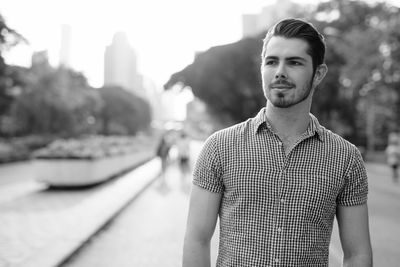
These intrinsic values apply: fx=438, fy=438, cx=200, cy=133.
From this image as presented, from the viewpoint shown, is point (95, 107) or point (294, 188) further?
point (95, 107)

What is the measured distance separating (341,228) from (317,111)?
103 feet

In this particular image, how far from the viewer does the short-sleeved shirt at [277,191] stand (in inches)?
68.2

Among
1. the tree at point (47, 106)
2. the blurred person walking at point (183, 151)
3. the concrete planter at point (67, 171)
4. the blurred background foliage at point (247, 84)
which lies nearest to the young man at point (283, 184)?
the concrete planter at point (67, 171)

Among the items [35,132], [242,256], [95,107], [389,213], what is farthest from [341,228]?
[95,107]

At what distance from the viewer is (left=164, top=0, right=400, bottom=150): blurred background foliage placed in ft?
67.9

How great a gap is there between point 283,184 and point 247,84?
31355mm

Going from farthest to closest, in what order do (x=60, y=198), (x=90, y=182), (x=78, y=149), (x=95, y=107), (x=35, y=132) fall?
(x=95, y=107), (x=35, y=132), (x=78, y=149), (x=90, y=182), (x=60, y=198)

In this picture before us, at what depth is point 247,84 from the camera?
32.7 m

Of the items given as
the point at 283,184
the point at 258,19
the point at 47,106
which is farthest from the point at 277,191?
the point at 258,19

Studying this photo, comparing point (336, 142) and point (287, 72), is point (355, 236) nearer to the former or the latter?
point (336, 142)

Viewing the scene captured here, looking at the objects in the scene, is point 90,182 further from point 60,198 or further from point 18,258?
point 18,258

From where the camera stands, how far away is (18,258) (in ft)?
17.6

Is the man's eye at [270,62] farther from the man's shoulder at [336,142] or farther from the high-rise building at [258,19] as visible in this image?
the high-rise building at [258,19]

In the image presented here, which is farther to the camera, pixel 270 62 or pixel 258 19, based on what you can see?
pixel 258 19
